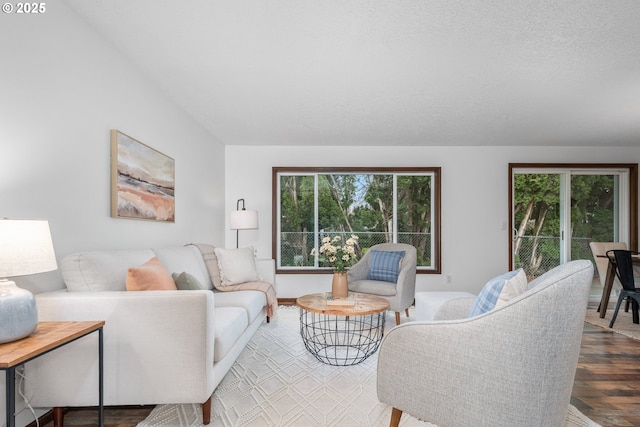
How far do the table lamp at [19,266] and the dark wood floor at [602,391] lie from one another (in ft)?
2.94

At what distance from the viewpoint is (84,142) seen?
2.21 metres

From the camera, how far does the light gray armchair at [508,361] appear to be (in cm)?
122

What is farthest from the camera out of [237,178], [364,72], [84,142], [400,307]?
[237,178]

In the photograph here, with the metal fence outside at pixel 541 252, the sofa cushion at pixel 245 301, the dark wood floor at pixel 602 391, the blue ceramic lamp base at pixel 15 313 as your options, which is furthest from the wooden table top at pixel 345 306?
the metal fence outside at pixel 541 252

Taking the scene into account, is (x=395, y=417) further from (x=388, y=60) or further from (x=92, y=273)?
(x=388, y=60)

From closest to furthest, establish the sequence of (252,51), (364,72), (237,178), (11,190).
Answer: (11,190), (252,51), (364,72), (237,178)

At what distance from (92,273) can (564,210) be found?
5.99 meters

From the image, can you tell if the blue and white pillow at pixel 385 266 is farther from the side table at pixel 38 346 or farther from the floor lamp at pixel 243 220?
the side table at pixel 38 346

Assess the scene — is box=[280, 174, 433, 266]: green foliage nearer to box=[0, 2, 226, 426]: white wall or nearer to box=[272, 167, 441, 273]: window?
box=[272, 167, 441, 273]: window

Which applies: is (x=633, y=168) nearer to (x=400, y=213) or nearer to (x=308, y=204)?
(x=400, y=213)

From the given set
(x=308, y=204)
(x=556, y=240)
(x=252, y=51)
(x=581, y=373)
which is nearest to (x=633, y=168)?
(x=556, y=240)

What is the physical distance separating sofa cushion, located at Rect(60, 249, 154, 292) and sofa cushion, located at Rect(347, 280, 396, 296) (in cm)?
246

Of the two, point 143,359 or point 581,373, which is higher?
point 143,359

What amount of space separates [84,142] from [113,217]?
1.83 feet
